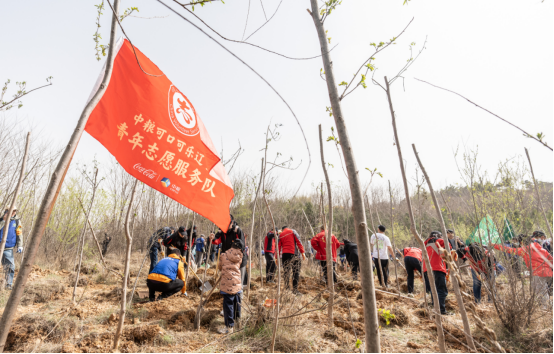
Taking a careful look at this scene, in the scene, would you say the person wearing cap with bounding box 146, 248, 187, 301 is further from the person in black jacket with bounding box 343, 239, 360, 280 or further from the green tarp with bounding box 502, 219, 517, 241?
the green tarp with bounding box 502, 219, 517, 241

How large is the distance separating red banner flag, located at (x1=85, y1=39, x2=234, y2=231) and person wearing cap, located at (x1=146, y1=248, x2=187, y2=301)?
2.65 metres

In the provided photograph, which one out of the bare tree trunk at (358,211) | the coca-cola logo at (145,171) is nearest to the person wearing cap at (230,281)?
the coca-cola logo at (145,171)

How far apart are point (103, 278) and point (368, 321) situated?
8408mm

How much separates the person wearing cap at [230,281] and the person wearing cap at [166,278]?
5.53 feet

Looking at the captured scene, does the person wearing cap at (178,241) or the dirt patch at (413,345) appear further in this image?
the person wearing cap at (178,241)

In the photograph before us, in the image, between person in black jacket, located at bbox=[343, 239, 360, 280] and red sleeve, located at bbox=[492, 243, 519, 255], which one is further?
person in black jacket, located at bbox=[343, 239, 360, 280]

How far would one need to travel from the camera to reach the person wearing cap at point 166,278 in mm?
5316

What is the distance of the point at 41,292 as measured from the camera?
18.5 ft

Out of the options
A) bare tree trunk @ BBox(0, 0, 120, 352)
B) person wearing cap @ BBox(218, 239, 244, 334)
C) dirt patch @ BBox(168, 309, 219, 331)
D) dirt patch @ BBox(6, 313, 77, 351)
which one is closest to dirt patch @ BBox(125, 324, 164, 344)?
dirt patch @ BBox(168, 309, 219, 331)

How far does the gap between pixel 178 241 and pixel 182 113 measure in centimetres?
374

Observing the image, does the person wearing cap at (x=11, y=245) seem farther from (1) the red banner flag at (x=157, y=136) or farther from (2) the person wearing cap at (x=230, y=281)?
(1) the red banner flag at (x=157, y=136)

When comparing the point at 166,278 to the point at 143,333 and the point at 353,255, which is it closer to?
the point at 143,333

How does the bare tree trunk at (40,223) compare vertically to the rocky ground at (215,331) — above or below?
above

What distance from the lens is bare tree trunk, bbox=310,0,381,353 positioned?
1588mm
